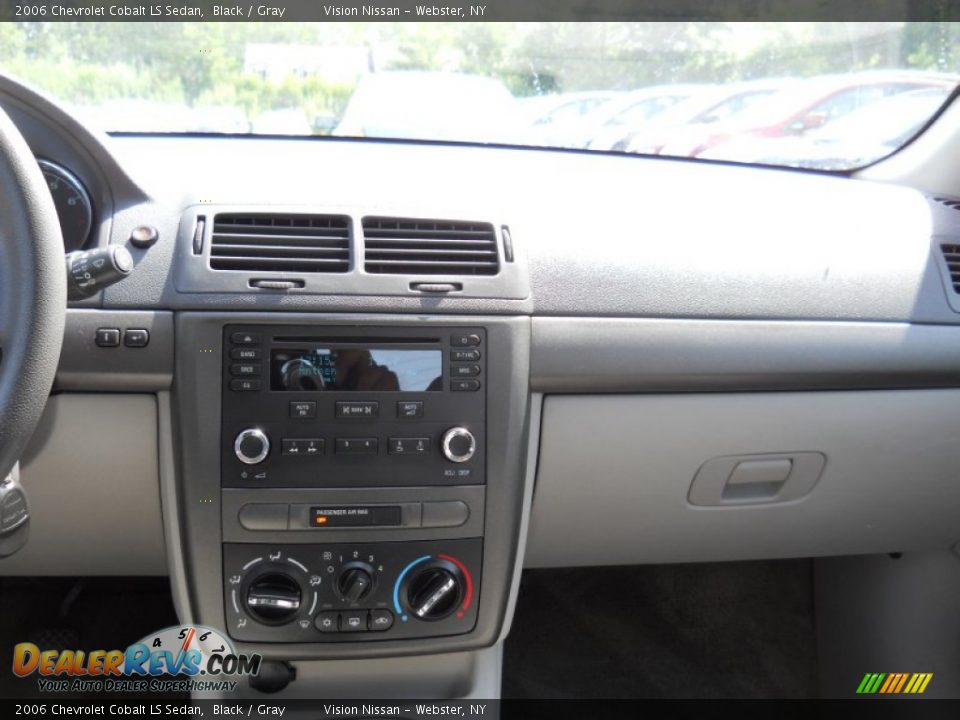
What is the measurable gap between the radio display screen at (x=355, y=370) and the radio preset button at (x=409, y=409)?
22 mm

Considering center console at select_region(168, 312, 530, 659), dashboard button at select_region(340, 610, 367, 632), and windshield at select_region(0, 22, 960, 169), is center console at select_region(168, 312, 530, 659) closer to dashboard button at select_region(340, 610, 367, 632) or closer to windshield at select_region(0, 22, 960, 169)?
dashboard button at select_region(340, 610, 367, 632)

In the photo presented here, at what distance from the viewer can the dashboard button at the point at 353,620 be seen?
1.47 metres

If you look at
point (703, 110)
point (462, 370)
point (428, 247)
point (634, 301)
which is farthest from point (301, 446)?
point (703, 110)

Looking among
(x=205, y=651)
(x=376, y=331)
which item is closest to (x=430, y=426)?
(x=376, y=331)

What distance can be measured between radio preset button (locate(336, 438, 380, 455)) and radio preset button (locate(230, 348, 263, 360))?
0.63ft

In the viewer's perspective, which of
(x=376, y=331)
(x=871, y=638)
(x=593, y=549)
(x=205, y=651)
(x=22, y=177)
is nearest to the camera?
(x=22, y=177)

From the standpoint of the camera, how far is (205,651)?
1528mm

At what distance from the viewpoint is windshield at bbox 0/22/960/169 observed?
1.77 metres

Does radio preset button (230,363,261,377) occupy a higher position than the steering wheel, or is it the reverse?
the steering wheel

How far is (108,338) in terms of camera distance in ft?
4.53

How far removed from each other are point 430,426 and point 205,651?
58 cm

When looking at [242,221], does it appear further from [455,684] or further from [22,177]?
[455,684]

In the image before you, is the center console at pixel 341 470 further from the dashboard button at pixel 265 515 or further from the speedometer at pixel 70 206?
the speedometer at pixel 70 206

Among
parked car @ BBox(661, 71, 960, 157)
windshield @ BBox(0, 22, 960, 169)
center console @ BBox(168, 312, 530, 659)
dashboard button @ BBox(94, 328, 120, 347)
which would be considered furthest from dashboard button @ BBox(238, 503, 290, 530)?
parked car @ BBox(661, 71, 960, 157)
